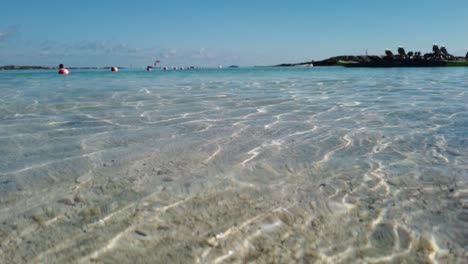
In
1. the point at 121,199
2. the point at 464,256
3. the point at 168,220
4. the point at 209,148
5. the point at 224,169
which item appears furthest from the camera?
the point at 209,148

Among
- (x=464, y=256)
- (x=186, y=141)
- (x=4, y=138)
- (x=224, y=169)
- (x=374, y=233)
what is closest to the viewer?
(x=464, y=256)

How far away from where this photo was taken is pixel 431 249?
4.85 feet

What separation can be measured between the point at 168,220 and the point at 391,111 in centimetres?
469

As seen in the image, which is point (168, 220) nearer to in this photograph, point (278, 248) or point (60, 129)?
point (278, 248)

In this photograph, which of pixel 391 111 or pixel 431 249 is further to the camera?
pixel 391 111

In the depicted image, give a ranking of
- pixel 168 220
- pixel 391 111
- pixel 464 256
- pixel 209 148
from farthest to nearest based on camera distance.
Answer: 1. pixel 391 111
2. pixel 209 148
3. pixel 168 220
4. pixel 464 256

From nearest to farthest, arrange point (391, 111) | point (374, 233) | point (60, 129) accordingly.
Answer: point (374, 233) < point (60, 129) < point (391, 111)

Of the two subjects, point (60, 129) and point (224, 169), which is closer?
point (224, 169)

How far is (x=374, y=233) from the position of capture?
1613 mm

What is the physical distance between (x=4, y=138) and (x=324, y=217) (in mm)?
3527

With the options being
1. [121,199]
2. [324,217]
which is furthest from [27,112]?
[324,217]

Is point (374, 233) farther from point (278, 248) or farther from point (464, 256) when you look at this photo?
point (278, 248)

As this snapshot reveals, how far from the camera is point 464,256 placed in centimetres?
142

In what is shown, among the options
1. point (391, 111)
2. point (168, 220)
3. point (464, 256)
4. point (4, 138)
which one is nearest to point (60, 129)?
point (4, 138)
